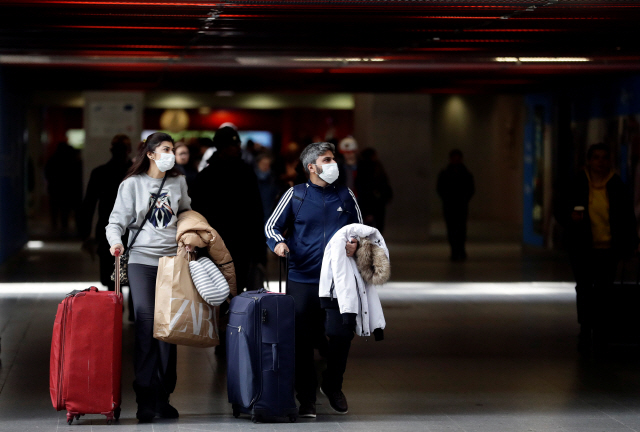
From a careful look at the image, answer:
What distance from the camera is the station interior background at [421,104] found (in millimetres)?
6965

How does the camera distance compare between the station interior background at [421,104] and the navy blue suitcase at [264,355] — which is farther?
the station interior background at [421,104]

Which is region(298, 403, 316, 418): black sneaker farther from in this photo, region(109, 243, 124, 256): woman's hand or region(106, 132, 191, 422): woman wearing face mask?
region(109, 243, 124, 256): woman's hand

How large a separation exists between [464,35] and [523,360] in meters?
3.16

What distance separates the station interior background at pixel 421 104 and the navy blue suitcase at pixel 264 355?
43cm

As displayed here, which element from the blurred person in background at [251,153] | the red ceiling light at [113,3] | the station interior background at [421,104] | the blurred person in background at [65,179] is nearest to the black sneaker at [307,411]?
the station interior background at [421,104]

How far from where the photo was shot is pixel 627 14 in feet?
25.4

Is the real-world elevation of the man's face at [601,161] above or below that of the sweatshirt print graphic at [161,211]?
above

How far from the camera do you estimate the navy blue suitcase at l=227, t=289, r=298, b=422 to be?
5770 mm

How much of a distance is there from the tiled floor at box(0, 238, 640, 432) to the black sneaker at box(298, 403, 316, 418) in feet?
0.22

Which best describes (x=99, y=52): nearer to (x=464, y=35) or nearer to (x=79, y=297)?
(x=464, y=35)

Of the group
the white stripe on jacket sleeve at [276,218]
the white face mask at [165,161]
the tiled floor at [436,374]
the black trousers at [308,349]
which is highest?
the white face mask at [165,161]

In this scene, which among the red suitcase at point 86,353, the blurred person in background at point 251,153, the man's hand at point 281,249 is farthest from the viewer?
the blurred person in background at point 251,153

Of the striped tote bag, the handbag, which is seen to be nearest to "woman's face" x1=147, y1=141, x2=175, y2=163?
the handbag

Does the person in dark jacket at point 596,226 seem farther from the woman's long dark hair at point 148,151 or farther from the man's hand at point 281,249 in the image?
the woman's long dark hair at point 148,151
